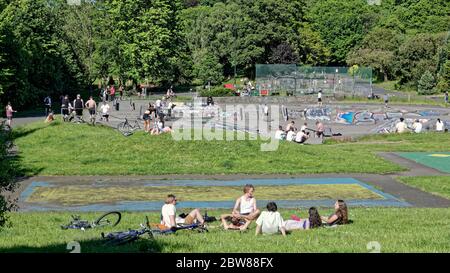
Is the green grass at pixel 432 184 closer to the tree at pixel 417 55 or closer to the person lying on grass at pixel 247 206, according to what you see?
the person lying on grass at pixel 247 206

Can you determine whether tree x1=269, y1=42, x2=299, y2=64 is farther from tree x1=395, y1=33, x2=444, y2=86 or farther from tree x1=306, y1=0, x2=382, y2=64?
tree x1=306, y1=0, x2=382, y2=64

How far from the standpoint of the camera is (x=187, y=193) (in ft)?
90.2

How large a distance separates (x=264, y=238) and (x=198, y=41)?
9498 centimetres

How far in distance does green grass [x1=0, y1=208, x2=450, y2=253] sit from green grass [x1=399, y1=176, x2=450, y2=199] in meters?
7.34

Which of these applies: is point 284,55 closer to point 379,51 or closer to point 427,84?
point 379,51

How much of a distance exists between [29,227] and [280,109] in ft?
172

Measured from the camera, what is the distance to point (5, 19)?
60.2 meters

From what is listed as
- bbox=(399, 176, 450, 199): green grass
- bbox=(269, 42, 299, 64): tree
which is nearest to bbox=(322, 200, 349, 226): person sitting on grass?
bbox=(399, 176, 450, 199): green grass

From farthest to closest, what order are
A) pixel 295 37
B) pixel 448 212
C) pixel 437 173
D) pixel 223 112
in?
pixel 295 37
pixel 223 112
pixel 437 173
pixel 448 212

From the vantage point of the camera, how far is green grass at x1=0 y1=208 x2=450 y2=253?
12742 mm

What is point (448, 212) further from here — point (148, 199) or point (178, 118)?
point (178, 118)

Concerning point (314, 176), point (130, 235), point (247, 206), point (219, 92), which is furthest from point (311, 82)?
point (130, 235)

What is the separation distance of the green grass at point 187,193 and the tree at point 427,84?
6661cm
